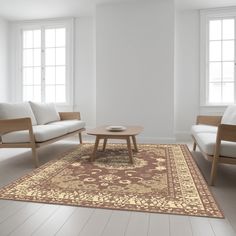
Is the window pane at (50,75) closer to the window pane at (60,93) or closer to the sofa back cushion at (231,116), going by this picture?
the window pane at (60,93)

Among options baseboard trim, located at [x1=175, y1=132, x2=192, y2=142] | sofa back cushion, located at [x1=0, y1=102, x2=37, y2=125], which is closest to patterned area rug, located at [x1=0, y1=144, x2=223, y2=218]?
sofa back cushion, located at [x1=0, y1=102, x2=37, y2=125]

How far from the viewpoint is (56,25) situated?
5.91 m

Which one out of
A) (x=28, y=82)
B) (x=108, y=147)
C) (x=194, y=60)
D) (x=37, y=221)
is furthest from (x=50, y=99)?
(x=37, y=221)

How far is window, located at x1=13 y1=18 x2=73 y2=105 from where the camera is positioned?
19.2 ft

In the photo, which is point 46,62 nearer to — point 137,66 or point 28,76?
point 28,76

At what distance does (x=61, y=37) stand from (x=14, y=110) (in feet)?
10.1

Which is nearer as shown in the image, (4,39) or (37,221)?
(37,221)

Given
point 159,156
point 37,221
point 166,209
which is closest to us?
point 37,221

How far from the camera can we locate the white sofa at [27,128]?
2988 mm

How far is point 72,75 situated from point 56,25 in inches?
51.0

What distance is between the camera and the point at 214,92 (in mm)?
5297

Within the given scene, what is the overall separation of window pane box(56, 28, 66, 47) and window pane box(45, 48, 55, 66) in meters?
0.22

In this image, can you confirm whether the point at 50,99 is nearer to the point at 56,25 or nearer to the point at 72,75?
the point at 72,75

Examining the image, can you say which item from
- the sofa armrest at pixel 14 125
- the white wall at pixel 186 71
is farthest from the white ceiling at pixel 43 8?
the sofa armrest at pixel 14 125
